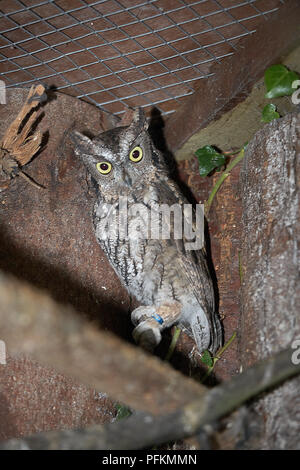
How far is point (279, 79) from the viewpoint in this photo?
210 cm

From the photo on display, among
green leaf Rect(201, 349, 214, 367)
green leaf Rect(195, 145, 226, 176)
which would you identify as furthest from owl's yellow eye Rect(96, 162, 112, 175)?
green leaf Rect(201, 349, 214, 367)

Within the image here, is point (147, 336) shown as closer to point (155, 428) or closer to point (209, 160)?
point (155, 428)

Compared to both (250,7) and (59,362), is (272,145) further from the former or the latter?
(59,362)

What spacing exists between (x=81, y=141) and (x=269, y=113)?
0.95 m

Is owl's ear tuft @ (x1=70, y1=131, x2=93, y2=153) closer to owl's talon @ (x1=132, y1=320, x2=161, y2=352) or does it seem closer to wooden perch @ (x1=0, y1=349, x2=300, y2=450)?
owl's talon @ (x1=132, y1=320, x2=161, y2=352)

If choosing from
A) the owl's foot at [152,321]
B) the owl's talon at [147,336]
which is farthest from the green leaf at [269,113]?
the owl's talon at [147,336]

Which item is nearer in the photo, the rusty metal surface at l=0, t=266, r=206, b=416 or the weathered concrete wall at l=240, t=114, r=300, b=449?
the rusty metal surface at l=0, t=266, r=206, b=416

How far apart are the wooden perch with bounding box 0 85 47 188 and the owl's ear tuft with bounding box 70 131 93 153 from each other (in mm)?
165

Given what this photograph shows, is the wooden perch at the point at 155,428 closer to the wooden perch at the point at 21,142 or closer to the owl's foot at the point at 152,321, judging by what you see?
the owl's foot at the point at 152,321

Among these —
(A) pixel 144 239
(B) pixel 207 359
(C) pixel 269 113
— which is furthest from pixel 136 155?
(B) pixel 207 359

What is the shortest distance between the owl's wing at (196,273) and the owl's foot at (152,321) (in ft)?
0.46

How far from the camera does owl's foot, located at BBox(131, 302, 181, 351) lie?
2.00m

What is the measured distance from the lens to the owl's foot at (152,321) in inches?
78.8
